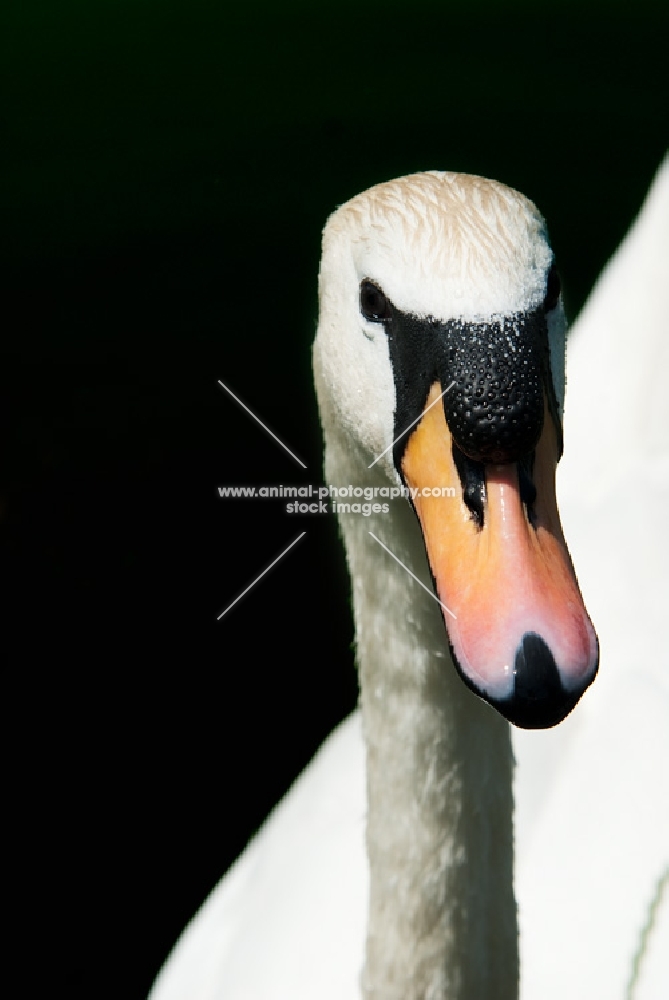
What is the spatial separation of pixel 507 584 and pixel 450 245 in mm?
A: 376

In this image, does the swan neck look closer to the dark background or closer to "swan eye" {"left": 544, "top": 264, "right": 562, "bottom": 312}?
"swan eye" {"left": 544, "top": 264, "right": 562, "bottom": 312}

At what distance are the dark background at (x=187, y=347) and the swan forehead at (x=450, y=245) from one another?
7.11ft

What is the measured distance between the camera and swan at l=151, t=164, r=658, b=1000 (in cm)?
135

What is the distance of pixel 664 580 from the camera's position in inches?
104

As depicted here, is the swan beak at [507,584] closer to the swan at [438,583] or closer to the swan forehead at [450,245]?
the swan at [438,583]

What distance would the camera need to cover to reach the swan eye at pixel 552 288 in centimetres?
146

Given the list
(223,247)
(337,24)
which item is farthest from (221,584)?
(337,24)

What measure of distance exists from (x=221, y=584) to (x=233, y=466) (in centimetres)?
42

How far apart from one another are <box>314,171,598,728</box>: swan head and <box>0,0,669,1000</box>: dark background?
6.87 feet

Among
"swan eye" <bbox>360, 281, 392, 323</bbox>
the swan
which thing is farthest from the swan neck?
"swan eye" <bbox>360, 281, 392, 323</bbox>

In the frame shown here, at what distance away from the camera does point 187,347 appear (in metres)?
4.64

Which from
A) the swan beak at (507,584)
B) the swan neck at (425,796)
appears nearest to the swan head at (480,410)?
the swan beak at (507,584)

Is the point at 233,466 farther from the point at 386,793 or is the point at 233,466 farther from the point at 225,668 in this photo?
the point at 386,793

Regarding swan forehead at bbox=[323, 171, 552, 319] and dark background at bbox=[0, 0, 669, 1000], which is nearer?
swan forehead at bbox=[323, 171, 552, 319]
